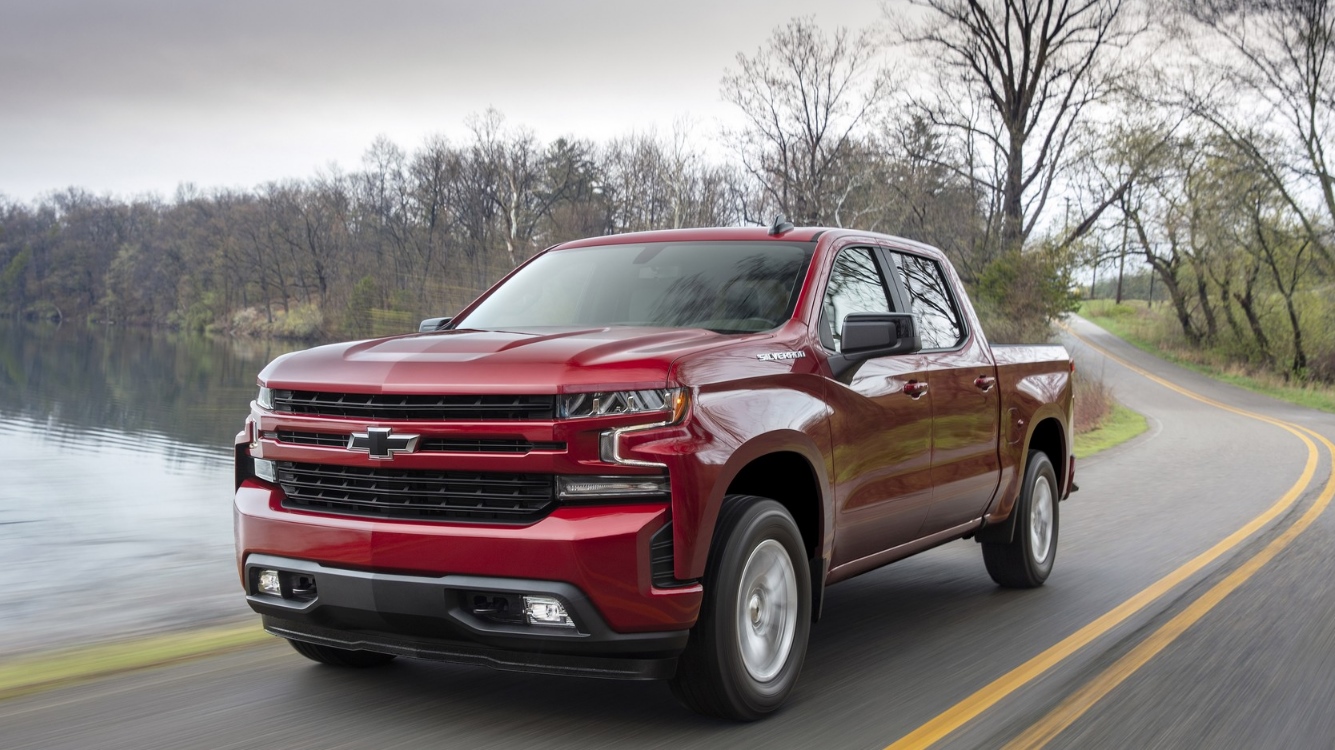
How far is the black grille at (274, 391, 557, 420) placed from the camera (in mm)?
3947

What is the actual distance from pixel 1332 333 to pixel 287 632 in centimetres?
5150

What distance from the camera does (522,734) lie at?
4258 mm

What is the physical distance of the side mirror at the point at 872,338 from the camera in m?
4.84

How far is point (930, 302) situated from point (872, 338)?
A: 1.82 metres

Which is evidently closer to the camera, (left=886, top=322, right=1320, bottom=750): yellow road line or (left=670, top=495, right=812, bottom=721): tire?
(left=670, top=495, right=812, bottom=721): tire

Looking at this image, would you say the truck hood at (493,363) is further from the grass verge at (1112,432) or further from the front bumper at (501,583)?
the grass verge at (1112,432)

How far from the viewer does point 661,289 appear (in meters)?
5.44

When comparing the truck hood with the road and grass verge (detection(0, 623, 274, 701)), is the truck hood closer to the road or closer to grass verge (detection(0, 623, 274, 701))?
the road

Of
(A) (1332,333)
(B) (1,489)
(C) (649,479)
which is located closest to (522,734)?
(C) (649,479)

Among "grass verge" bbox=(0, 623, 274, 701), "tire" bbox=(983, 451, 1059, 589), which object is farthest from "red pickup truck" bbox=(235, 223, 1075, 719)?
"tire" bbox=(983, 451, 1059, 589)

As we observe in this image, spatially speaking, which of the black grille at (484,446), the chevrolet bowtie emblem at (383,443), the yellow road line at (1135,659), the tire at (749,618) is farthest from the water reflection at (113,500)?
the yellow road line at (1135,659)

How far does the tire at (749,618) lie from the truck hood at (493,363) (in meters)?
0.64

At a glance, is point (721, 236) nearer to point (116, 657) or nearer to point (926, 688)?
point (926, 688)

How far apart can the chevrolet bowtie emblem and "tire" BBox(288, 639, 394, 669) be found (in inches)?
52.3
